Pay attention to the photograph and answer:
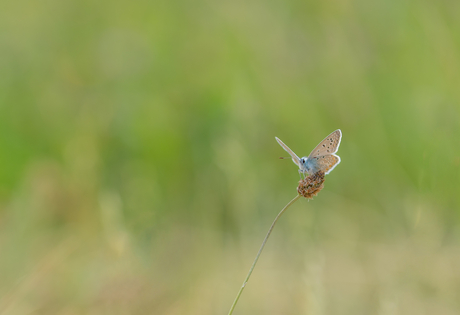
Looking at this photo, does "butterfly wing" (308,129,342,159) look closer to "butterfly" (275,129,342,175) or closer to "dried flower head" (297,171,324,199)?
"butterfly" (275,129,342,175)

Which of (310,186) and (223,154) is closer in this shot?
(310,186)

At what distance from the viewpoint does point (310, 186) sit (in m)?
1.70

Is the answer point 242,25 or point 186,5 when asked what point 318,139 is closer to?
point 242,25

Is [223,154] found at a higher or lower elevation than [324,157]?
higher

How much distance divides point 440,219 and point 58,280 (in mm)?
2949

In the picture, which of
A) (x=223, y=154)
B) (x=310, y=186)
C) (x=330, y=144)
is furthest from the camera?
(x=223, y=154)

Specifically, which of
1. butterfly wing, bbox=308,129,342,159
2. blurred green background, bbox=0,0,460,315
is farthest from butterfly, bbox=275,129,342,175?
blurred green background, bbox=0,0,460,315

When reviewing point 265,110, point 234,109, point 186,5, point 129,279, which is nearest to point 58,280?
point 129,279

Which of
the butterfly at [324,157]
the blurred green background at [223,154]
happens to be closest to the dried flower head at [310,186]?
the butterfly at [324,157]

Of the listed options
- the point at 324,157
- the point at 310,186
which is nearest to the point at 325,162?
the point at 324,157

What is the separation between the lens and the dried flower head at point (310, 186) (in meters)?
1.67

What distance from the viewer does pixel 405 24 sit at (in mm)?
4613

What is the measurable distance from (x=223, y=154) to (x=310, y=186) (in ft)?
6.93

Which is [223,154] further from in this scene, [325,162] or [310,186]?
[310,186]
